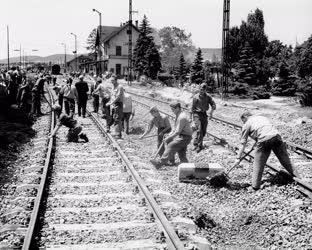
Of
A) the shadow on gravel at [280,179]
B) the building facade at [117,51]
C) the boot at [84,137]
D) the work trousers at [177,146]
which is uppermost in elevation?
the building facade at [117,51]

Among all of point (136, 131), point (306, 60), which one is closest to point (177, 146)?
point (136, 131)

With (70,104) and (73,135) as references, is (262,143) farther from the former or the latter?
(70,104)

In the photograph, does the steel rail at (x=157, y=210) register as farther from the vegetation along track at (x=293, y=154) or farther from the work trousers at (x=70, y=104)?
the work trousers at (x=70, y=104)

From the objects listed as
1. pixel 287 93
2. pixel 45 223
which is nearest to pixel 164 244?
pixel 45 223

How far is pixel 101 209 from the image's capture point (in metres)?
7.39

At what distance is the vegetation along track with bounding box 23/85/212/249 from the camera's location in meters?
6.03

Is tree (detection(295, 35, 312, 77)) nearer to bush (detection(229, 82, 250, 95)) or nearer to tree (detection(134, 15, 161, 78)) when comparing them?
bush (detection(229, 82, 250, 95))

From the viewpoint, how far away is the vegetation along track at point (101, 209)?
6.03 metres

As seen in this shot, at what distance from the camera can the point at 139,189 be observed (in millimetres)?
8242

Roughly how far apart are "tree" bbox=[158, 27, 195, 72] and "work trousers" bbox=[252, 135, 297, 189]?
92.6m

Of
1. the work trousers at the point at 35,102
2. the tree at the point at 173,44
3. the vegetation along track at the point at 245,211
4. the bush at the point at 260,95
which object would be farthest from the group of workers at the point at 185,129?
the tree at the point at 173,44

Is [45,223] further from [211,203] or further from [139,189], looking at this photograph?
[211,203]

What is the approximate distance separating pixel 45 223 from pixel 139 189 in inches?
83.1

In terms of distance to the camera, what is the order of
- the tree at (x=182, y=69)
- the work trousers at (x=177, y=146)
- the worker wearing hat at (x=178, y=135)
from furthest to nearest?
the tree at (x=182, y=69) → the work trousers at (x=177, y=146) → the worker wearing hat at (x=178, y=135)
